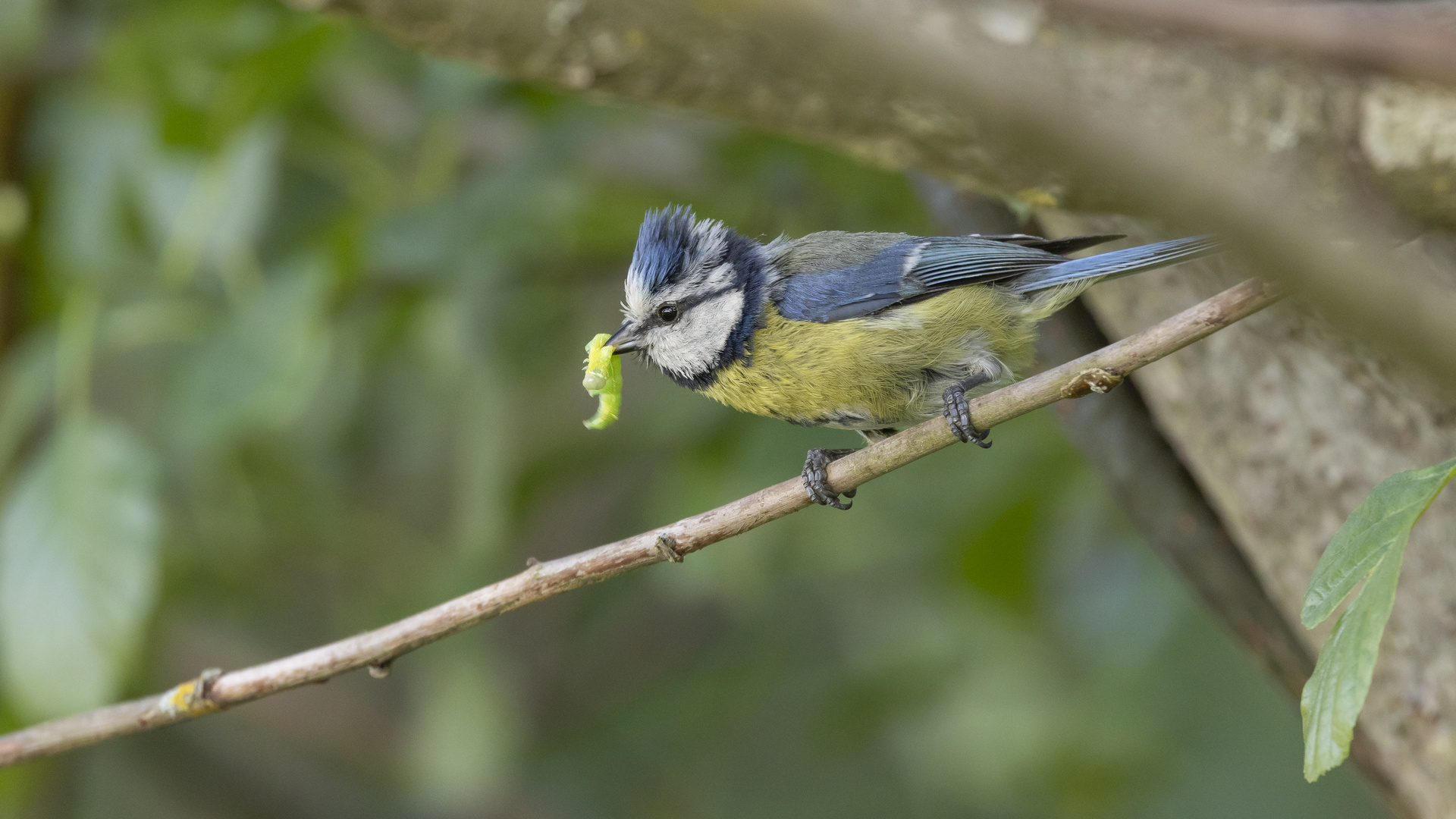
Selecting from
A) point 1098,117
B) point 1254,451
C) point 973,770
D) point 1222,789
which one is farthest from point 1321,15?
point 1222,789

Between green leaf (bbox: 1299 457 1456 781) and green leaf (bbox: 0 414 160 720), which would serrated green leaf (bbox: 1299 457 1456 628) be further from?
green leaf (bbox: 0 414 160 720)

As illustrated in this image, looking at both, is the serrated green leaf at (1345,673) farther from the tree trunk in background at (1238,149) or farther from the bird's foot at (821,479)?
the bird's foot at (821,479)

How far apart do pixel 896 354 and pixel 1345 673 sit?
105 centimetres

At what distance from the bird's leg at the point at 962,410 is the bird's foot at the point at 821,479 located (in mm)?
180

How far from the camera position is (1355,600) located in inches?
44.2

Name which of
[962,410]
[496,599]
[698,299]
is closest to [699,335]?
[698,299]

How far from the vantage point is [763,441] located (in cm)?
285

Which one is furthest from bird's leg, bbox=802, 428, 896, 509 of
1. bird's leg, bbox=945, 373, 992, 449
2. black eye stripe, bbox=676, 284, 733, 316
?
black eye stripe, bbox=676, 284, 733, 316

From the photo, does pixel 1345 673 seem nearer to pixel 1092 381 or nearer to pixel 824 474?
pixel 1092 381

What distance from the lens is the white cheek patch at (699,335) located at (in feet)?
7.28

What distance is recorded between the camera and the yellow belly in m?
2.06

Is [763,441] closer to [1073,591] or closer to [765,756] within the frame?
[1073,591]

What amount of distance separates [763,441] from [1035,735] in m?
1.21

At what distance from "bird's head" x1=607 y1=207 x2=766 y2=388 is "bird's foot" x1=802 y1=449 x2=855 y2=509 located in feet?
0.81
